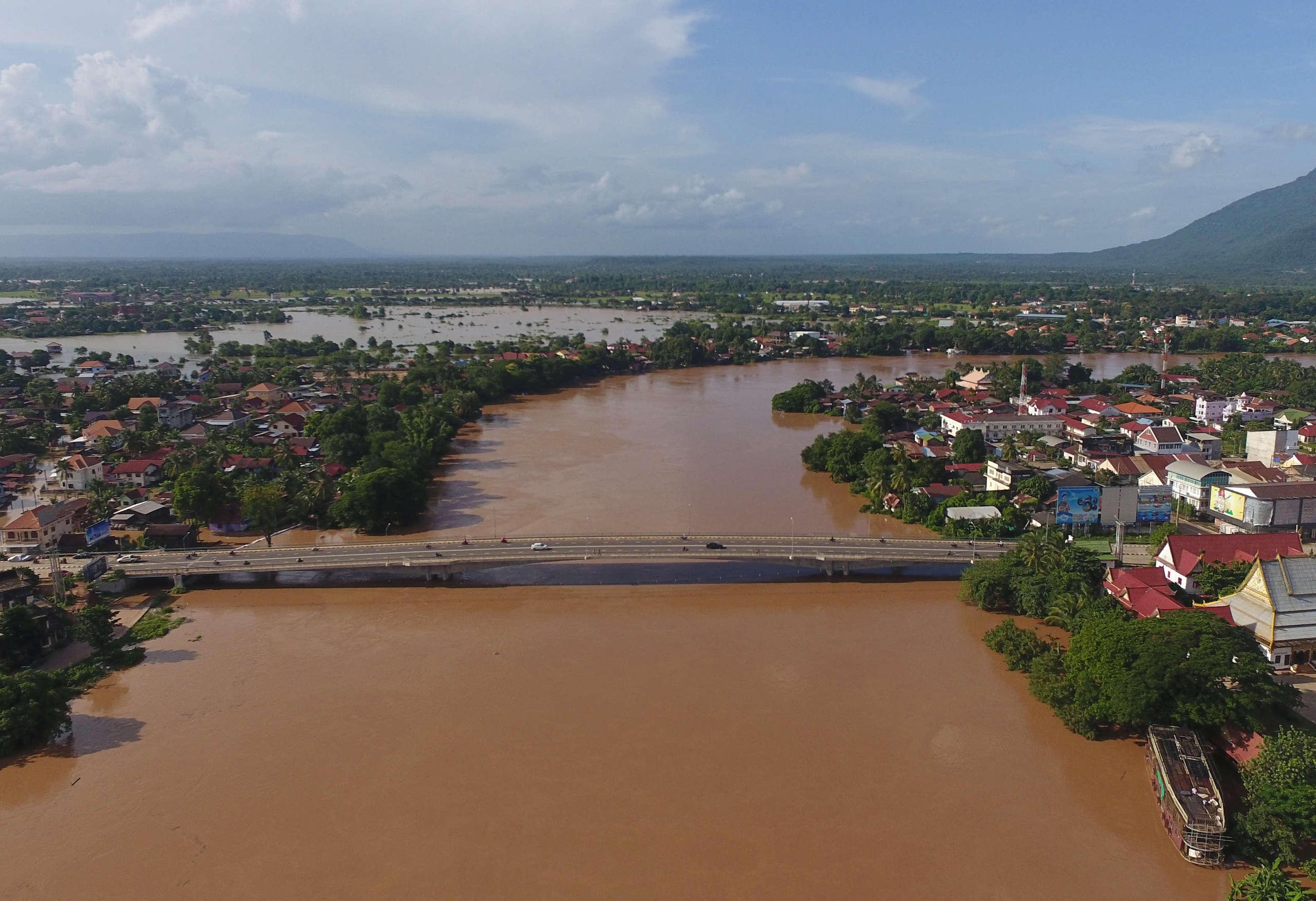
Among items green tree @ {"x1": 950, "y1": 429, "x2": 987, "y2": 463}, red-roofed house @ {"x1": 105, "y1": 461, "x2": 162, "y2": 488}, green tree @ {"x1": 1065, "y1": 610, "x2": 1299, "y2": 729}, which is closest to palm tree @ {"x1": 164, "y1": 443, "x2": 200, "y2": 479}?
red-roofed house @ {"x1": 105, "y1": 461, "x2": 162, "y2": 488}

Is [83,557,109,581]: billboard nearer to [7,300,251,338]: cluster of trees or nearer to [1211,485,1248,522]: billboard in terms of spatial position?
[1211,485,1248,522]: billboard

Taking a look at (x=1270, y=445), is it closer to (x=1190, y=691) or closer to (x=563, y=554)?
(x=1190, y=691)

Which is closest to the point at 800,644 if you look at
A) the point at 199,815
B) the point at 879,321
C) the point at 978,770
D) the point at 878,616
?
the point at 878,616

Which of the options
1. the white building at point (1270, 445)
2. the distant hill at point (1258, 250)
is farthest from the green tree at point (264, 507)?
the distant hill at point (1258, 250)

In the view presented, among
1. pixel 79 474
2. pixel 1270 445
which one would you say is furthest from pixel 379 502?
pixel 1270 445

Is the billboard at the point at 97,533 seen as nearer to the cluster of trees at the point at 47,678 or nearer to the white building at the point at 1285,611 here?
the cluster of trees at the point at 47,678

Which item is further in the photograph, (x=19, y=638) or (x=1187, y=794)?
(x=19, y=638)

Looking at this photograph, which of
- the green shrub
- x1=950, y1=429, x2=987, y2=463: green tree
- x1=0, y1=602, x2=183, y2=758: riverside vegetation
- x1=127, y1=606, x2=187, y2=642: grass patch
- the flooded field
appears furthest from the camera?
the flooded field
